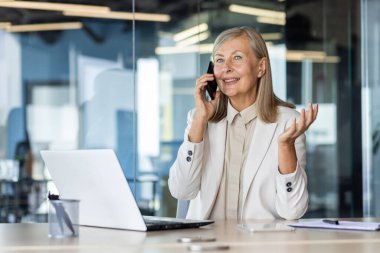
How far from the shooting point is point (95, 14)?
6617 mm

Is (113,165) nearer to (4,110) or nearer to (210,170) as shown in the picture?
(210,170)

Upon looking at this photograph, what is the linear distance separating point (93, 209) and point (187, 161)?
0.76 meters

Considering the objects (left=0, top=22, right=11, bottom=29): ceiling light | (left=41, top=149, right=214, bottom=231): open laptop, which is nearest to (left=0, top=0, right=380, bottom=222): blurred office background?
(left=0, top=22, right=11, bottom=29): ceiling light

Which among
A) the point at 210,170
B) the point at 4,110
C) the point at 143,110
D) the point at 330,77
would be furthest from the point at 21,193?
the point at 210,170

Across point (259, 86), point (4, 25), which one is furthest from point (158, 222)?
point (4, 25)

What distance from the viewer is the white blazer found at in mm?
3580

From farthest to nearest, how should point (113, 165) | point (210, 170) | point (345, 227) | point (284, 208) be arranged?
point (210, 170) → point (284, 208) → point (345, 227) → point (113, 165)

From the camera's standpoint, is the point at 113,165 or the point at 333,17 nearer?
the point at 113,165

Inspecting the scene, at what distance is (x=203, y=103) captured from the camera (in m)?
3.85

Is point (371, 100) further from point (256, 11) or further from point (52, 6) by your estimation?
point (52, 6)

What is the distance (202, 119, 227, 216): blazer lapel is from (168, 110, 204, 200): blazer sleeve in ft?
0.17

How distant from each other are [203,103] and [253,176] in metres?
0.37

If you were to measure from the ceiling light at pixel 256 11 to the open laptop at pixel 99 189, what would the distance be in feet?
12.9

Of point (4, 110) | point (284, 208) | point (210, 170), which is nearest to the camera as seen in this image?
point (284, 208)
